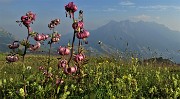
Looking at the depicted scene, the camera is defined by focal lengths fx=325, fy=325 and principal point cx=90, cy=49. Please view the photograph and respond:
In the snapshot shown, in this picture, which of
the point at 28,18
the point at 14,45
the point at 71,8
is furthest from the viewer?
the point at 14,45

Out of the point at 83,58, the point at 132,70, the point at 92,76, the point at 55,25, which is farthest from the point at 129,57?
the point at 83,58

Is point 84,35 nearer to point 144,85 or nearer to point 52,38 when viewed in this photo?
point 52,38

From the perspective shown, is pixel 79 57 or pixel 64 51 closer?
pixel 64 51

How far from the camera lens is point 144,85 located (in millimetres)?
8984

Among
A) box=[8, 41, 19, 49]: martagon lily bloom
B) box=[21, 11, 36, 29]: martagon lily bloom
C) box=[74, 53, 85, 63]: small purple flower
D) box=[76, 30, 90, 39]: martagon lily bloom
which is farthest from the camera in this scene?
box=[8, 41, 19, 49]: martagon lily bloom

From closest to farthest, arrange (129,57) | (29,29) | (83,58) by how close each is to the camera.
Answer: (83,58) < (29,29) < (129,57)

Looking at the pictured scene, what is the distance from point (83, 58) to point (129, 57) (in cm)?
991

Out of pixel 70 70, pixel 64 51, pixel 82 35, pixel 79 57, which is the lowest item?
pixel 70 70

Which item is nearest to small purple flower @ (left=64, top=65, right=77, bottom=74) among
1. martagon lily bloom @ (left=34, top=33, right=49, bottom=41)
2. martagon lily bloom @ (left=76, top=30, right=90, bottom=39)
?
martagon lily bloom @ (left=76, top=30, right=90, bottom=39)

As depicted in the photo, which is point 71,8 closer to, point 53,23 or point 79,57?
point 79,57

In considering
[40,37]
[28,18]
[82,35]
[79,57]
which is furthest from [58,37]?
[82,35]

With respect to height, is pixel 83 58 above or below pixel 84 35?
below

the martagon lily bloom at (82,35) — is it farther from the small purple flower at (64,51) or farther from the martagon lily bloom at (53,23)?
the martagon lily bloom at (53,23)

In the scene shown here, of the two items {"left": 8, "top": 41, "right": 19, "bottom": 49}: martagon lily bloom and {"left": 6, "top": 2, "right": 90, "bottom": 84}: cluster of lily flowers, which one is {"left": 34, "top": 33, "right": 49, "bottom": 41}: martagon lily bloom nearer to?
{"left": 6, "top": 2, "right": 90, "bottom": 84}: cluster of lily flowers
